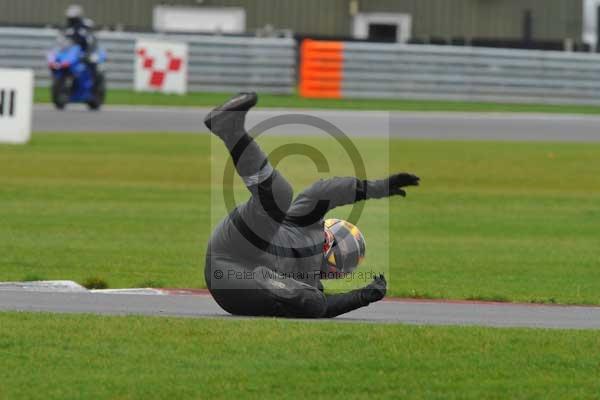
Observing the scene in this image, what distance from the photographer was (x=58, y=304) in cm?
952

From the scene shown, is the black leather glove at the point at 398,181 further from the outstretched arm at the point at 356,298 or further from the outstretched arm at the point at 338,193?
the outstretched arm at the point at 356,298

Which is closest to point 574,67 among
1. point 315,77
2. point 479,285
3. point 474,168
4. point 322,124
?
point 315,77

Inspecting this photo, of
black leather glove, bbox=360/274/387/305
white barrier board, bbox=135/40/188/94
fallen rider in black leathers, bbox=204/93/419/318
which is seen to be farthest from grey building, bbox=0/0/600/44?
black leather glove, bbox=360/274/387/305

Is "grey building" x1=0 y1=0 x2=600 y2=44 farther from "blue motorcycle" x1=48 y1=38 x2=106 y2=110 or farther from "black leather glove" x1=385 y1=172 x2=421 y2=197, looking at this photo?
"black leather glove" x1=385 y1=172 x2=421 y2=197

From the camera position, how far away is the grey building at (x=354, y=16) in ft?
141

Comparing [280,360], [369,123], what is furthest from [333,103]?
[280,360]

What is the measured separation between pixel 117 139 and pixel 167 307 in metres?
15.0

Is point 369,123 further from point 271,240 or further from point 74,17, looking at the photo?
point 271,240

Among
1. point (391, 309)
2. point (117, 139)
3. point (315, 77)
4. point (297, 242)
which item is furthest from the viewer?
point (315, 77)

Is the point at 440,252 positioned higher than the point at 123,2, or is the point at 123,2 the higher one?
the point at 123,2

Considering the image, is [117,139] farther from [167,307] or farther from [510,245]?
[167,307]

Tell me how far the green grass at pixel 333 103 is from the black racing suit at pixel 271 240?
67.5 ft

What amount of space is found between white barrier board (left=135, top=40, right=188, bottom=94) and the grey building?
363 inches

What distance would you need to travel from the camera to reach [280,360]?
7.47 meters
